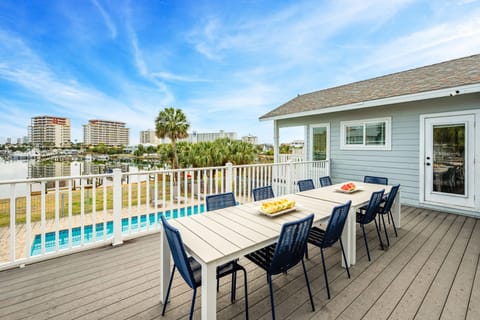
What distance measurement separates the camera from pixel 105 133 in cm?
1861

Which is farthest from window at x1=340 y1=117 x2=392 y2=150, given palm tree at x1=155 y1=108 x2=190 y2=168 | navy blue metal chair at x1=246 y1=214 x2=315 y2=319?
palm tree at x1=155 y1=108 x2=190 y2=168

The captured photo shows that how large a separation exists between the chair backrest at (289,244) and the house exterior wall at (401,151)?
5331mm

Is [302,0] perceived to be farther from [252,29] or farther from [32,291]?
[32,291]

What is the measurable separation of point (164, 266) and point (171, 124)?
1595 centimetres

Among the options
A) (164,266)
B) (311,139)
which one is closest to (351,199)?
(164,266)

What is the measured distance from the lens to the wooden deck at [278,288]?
72.3 inches

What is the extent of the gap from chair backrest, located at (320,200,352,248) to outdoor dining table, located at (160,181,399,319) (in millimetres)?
127

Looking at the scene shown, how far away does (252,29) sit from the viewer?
9086 mm

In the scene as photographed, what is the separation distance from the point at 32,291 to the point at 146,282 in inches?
42.9

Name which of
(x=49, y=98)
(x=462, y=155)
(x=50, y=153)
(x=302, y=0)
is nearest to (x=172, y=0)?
(x=302, y=0)

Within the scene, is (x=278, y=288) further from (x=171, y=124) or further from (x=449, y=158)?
(x=171, y=124)

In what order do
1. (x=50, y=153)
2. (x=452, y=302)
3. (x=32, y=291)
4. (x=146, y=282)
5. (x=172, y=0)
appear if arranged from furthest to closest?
(x=50, y=153) < (x=172, y=0) < (x=146, y=282) < (x=32, y=291) < (x=452, y=302)

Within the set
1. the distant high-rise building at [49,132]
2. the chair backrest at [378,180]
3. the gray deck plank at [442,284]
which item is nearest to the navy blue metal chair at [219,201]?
the gray deck plank at [442,284]

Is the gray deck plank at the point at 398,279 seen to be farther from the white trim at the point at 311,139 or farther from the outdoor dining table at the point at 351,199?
the white trim at the point at 311,139
